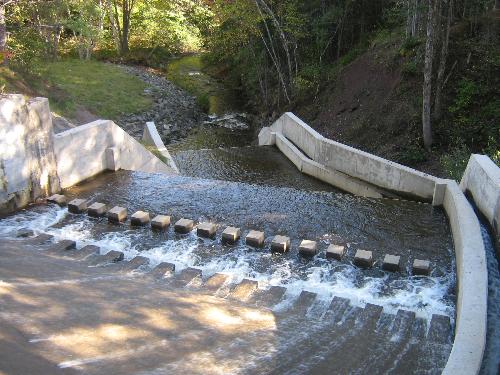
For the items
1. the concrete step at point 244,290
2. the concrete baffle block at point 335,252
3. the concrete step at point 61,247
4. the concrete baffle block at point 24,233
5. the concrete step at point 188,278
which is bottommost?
the concrete step at point 244,290

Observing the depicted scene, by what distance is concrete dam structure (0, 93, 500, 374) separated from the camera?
4.34m

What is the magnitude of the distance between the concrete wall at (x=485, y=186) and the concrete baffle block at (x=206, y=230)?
4.02 meters

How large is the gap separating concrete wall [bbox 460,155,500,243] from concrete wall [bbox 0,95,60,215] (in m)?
7.38

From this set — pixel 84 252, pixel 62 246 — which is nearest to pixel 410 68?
pixel 84 252

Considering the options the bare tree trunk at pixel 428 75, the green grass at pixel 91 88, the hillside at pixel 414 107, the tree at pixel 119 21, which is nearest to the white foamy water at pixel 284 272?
the hillside at pixel 414 107

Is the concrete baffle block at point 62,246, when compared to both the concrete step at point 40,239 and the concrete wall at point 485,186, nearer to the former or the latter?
the concrete step at point 40,239

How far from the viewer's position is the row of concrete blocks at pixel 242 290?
523 cm

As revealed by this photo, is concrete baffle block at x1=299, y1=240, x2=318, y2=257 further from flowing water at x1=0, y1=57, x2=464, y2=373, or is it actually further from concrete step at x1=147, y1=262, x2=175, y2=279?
Answer: concrete step at x1=147, y1=262, x2=175, y2=279

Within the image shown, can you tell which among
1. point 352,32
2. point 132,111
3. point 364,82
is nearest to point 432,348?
point 364,82

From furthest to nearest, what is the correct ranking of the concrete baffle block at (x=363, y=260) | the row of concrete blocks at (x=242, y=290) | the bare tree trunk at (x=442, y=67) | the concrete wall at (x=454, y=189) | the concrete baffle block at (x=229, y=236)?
the bare tree trunk at (x=442, y=67)
the concrete baffle block at (x=229, y=236)
the concrete baffle block at (x=363, y=260)
the row of concrete blocks at (x=242, y=290)
the concrete wall at (x=454, y=189)

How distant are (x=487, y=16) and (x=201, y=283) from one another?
12940 millimetres

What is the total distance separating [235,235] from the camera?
714 cm

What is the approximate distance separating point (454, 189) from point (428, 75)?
15.0 ft

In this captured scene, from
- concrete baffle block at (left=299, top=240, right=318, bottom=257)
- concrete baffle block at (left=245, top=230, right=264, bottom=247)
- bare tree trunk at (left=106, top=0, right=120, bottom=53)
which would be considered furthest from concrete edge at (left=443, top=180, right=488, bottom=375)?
bare tree trunk at (left=106, top=0, right=120, bottom=53)
